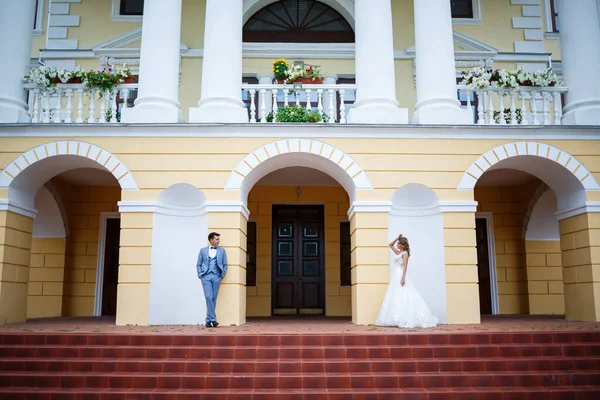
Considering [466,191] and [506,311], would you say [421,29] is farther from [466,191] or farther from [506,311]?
[506,311]

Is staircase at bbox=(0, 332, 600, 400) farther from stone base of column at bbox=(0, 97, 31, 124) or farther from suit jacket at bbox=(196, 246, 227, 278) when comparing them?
stone base of column at bbox=(0, 97, 31, 124)

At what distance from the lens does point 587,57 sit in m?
12.2

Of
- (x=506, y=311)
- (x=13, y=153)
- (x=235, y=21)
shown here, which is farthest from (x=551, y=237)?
(x=13, y=153)

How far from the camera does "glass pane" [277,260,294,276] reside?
51.5 ft


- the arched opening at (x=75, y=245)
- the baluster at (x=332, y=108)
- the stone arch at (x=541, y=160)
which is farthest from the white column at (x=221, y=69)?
the stone arch at (x=541, y=160)

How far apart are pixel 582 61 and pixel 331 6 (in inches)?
283

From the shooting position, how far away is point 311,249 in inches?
623

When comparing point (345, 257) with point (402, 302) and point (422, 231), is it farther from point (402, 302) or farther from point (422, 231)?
point (402, 302)

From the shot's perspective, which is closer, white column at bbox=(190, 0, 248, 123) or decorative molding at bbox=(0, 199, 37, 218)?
decorative molding at bbox=(0, 199, 37, 218)

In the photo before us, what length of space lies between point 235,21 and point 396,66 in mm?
5822

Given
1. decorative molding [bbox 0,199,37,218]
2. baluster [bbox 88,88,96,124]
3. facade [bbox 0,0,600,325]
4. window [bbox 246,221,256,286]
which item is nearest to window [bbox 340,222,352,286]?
window [bbox 246,221,256,286]

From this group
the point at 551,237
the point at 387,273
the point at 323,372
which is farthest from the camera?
the point at 551,237

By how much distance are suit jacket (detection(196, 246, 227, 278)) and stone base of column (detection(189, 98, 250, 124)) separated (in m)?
2.74

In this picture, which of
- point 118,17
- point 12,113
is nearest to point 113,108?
point 12,113
